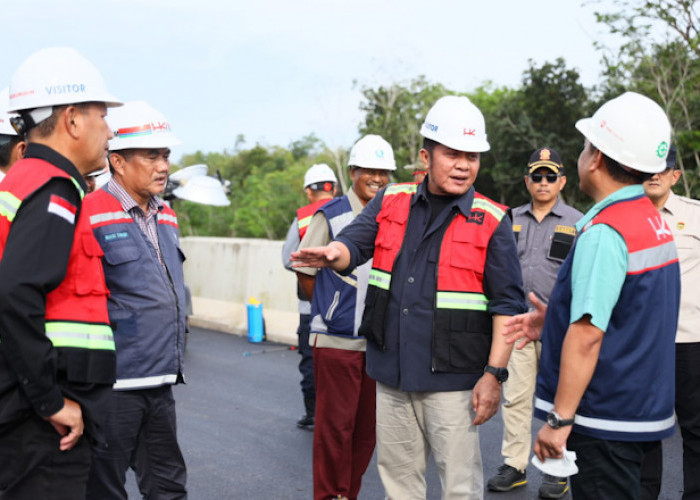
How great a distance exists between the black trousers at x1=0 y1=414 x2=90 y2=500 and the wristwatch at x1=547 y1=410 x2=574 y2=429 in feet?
5.84

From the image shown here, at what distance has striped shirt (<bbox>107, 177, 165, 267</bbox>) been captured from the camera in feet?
12.1

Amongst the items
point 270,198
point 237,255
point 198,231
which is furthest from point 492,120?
point 198,231

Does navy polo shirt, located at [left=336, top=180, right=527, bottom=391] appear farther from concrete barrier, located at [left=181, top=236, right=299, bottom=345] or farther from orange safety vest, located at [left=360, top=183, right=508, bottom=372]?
concrete barrier, located at [left=181, top=236, right=299, bottom=345]

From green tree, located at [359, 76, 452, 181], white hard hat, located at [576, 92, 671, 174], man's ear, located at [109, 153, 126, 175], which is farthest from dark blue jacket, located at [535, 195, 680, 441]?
green tree, located at [359, 76, 452, 181]

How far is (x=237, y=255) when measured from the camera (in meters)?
13.9

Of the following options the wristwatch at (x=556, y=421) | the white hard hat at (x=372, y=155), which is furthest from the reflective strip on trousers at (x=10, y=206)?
the white hard hat at (x=372, y=155)

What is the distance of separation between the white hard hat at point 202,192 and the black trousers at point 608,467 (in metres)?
7.80

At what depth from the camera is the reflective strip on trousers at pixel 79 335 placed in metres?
2.53

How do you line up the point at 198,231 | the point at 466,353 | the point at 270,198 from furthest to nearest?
1. the point at 198,231
2. the point at 270,198
3. the point at 466,353

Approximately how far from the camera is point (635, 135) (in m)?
2.83

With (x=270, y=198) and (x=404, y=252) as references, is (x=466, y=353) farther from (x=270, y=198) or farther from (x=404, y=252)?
(x=270, y=198)

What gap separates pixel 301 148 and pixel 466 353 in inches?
1973

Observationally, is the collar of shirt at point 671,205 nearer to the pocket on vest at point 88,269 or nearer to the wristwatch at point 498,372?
the wristwatch at point 498,372

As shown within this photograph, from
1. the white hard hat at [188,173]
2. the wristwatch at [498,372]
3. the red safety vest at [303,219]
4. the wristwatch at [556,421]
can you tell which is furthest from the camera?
the white hard hat at [188,173]
